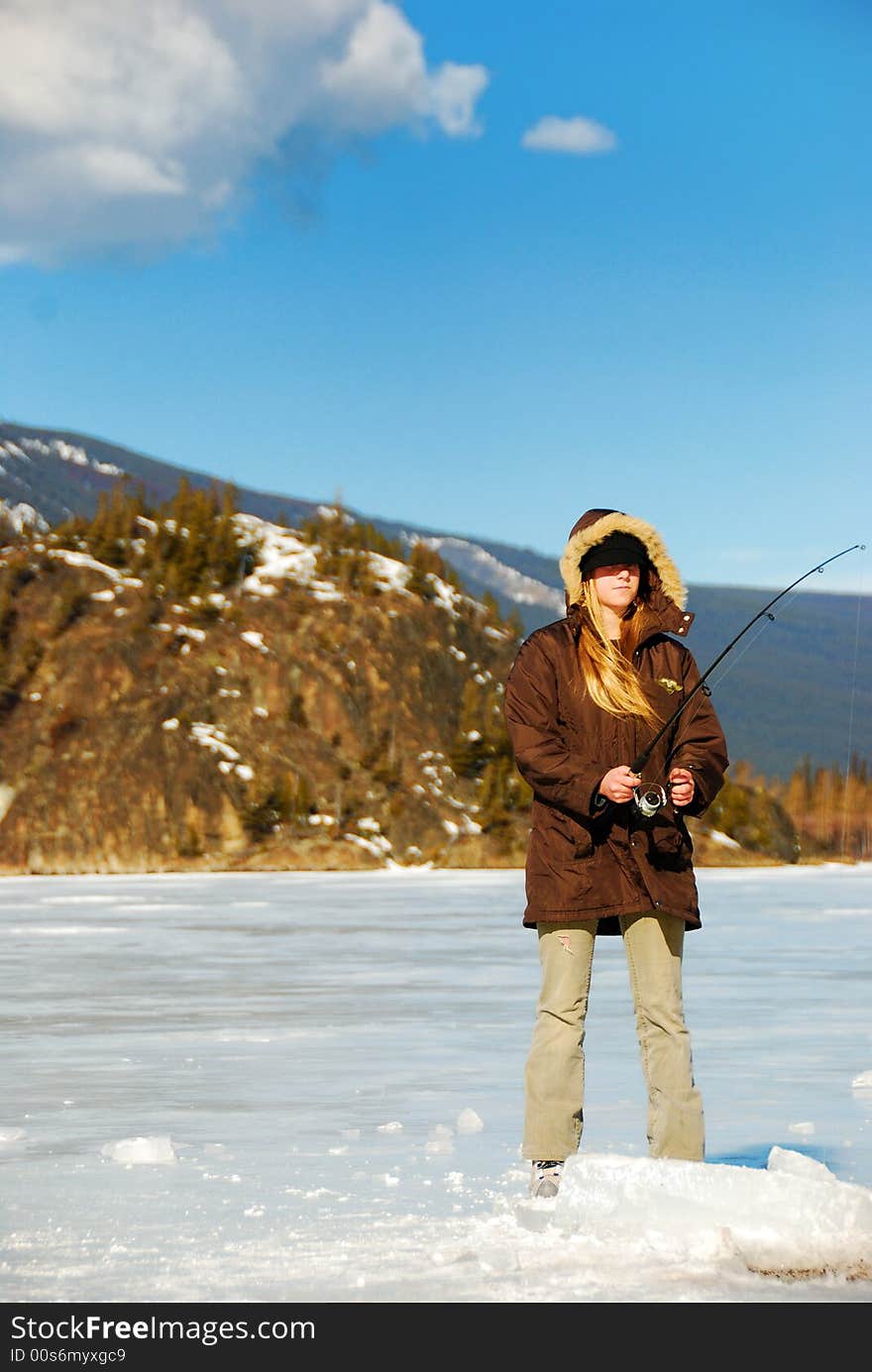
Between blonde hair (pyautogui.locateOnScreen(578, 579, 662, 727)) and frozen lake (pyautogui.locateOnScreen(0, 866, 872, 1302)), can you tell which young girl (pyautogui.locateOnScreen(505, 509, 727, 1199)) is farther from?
frozen lake (pyautogui.locateOnScreen(0, 866, 872, 1302))

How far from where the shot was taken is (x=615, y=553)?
19.5ft

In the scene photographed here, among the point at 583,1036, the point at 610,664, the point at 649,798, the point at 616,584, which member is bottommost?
the point at 583,1036

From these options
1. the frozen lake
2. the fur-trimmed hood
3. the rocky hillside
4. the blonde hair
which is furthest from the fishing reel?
the rocky hillside

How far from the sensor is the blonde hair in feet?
19.0

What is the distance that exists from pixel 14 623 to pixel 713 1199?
70393 millimetres

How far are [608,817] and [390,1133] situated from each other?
2.17 m

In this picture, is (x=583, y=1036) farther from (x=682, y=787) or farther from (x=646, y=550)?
(x=646, y=550)

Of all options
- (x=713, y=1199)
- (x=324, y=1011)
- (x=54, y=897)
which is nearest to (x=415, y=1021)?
(x=324, y=1011)

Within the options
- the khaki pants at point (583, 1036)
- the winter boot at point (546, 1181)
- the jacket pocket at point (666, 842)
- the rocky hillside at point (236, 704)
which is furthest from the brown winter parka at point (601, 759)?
the rocky hillside at point (236, 704)

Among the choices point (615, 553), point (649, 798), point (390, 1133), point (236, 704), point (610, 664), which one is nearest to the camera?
point (649, 798)

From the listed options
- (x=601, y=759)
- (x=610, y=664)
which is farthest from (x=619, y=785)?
(x=610, y=664)

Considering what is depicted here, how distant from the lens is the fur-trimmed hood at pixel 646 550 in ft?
19.5

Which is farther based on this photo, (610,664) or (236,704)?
(236,704)
